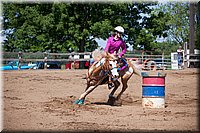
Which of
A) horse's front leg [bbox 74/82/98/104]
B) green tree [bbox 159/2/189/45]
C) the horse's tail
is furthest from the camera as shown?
green tree [bbox 159/2/189/45]

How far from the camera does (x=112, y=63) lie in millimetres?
10141

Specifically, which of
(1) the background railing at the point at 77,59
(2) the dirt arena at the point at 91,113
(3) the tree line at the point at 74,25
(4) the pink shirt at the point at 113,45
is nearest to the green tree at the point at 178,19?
(3) the tree line at the point at 74,25

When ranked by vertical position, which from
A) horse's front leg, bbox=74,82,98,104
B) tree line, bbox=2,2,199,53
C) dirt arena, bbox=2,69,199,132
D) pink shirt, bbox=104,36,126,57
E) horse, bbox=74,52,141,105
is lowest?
dirt arena, bbox=2,69,199,132

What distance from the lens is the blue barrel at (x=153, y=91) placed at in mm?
10070

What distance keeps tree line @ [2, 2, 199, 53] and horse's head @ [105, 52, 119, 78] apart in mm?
23988

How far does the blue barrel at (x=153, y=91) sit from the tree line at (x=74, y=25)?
24097 millimetres

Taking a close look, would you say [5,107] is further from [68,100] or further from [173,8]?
[173,8]

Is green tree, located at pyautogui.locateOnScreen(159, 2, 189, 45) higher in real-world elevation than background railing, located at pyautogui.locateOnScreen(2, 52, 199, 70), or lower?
higher

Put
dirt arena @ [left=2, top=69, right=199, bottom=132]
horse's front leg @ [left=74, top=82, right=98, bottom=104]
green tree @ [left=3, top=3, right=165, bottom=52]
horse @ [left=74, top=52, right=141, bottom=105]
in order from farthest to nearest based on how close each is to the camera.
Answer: green tree @ [left=3, top=3, right=165, bottom=52] < horse's front leg @ [left=74, top=82, right=98, bottom=104] < horse @ [left=74, top=52, right=141, bottom=105] < dirt arena @ [left=2, top=69, right=199, bottom=132]

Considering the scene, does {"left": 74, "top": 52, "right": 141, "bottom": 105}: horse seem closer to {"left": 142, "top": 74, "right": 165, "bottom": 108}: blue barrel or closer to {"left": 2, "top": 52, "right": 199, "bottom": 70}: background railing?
{"left": 142, "top": 74, "right": 165, "bottom": 108}: blue barrel

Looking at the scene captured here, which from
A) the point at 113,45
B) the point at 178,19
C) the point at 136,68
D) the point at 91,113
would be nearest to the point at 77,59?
the point at 136,68

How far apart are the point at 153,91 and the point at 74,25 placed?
85.3 feet

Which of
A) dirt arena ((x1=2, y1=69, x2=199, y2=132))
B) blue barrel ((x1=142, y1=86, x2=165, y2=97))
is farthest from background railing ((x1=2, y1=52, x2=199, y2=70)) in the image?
blue barrel ((x1=142, y1=86, x2=165, y2=97))

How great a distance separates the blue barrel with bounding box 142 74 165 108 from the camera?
1007 centimetres
